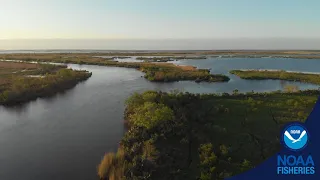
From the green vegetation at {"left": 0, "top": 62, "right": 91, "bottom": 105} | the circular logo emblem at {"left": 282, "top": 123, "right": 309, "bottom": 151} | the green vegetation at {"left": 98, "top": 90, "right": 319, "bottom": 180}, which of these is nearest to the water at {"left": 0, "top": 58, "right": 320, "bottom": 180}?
the green vegetation at {"left": 0, "top": 62, "right": 91, "bottom": 105}

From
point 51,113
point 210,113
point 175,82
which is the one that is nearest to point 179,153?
point 210,113

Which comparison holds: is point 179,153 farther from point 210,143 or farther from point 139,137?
point 139,137

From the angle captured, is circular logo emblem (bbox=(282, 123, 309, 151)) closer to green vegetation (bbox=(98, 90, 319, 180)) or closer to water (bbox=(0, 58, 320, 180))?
green vegetation (bbox=(98, 90, 319, 180))

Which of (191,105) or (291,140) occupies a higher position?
(291,140)

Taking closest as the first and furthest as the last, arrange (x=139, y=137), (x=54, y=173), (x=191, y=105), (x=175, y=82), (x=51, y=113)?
1. (x=54, y=173)
2. (x=139, y=137)
3. (x=191, y=105)
4. (x=51, y=113)
5. (x=175, y=82)

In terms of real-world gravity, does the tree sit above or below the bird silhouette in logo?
below

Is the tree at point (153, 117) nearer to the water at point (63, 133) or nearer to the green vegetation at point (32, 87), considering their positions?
the water at point (63, 133)

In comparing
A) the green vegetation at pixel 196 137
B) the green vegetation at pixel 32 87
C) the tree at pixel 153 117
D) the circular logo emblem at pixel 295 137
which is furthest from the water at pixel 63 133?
the circular logo emblem at pixel 295 137
